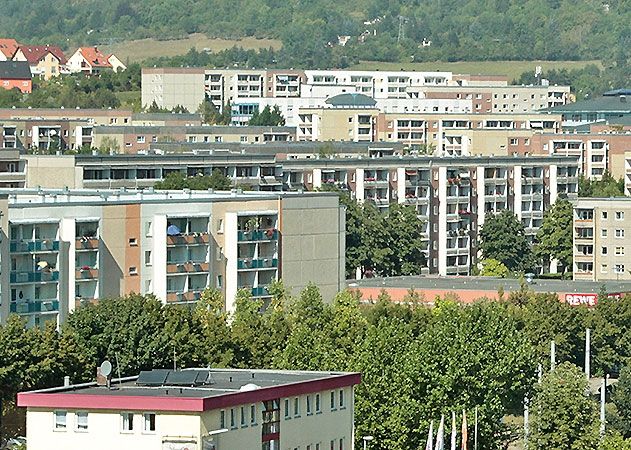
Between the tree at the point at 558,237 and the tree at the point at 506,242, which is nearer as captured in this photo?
the tree at the point at 558,237

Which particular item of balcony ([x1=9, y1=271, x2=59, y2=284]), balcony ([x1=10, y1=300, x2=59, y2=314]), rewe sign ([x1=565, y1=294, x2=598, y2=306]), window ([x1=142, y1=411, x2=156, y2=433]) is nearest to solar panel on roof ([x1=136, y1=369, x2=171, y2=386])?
window ([x1=142, y1=411, x2=156, y2=433])

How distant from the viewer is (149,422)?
3656 cm

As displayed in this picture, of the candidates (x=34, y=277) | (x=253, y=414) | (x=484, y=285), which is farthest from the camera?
(x=484, y=285)

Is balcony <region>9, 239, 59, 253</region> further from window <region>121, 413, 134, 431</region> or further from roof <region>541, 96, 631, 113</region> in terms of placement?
roof <region>541, 96, 631, 113</region>

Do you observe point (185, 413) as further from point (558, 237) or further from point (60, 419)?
point (558, 237)

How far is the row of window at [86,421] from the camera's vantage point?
1439 inches

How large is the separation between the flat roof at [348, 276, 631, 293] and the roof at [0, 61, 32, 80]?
3977 inches

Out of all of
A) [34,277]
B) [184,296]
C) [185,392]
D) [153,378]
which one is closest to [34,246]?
Answer: [34,277]

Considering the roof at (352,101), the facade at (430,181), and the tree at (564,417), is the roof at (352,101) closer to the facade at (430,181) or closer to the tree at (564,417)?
the facade at (430,181)

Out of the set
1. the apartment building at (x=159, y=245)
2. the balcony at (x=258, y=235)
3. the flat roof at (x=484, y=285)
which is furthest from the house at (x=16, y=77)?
the balcony at (x=258, y=235)

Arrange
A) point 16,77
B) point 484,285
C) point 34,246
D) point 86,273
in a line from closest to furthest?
point 34,246 → point 86,273 → point 484,285 → point 16,77

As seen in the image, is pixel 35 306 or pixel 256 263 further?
pixel 256 263

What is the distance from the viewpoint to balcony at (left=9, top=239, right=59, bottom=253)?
194 ft

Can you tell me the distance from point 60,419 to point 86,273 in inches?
948
